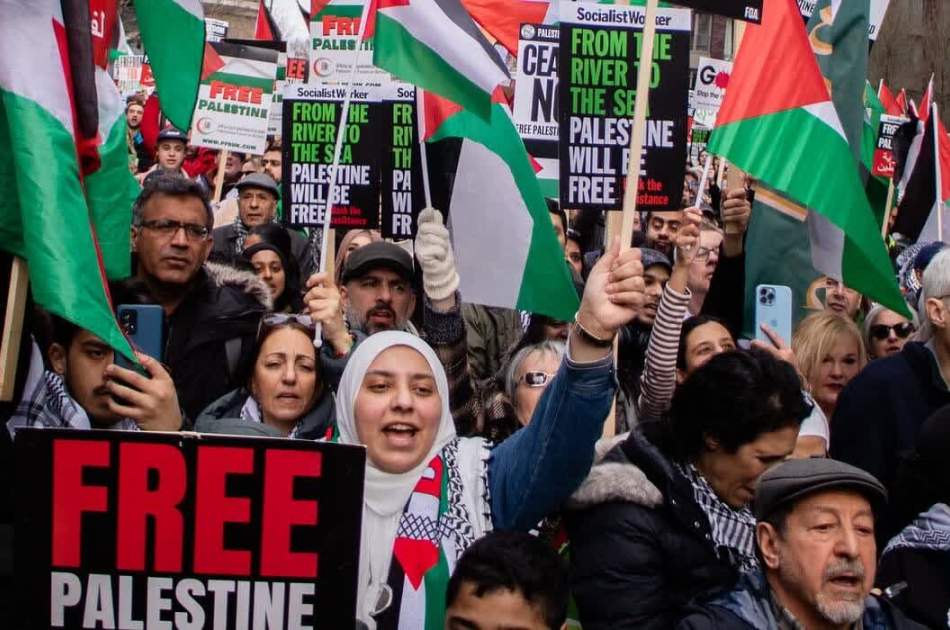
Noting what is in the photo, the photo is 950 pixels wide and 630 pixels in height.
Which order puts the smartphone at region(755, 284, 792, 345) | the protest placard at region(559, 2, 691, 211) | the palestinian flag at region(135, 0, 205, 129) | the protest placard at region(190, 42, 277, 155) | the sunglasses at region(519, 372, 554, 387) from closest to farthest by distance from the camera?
the palestinian flag at region(135, 0, 205, 129), the sunglasses at region(519, 372, 554, 387), the protest placard at region(559, 2, 691, 211), the smartphone at region(755, 284, 792, 345), the protest placard at region(190, 42, 277, 155)

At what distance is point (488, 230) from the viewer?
5.47 metres

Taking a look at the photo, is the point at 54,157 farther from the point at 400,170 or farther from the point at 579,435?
the point at 400,170

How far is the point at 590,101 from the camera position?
5227mm

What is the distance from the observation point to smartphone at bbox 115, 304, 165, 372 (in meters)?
4.22

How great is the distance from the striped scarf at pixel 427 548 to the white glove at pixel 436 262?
1.74 metres

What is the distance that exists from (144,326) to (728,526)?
5.66 feet

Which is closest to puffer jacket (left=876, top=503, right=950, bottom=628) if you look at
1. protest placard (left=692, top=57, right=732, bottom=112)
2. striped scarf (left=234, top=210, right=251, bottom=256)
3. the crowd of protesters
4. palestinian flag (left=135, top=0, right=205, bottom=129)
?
the crowd of protesters

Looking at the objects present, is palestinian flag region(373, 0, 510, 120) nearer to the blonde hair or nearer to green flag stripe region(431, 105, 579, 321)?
green flag stripe region(431, 105, 579, 321)

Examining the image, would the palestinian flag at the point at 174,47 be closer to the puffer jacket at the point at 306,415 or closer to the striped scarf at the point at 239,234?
the puffer jacket at the point at 306,415

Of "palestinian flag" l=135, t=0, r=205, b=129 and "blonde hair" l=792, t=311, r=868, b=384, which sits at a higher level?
"palestinian flag" l=135, t=0, r=205, b=129

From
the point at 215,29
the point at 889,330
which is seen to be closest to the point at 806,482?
the point at 889,330

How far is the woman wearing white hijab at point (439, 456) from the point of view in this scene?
11.0 ft

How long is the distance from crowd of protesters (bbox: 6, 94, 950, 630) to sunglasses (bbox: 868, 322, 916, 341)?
4.02 ft

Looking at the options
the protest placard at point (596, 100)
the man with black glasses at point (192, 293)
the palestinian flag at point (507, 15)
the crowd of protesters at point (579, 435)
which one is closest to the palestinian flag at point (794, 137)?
the crowd of protesters at point (579, 435)
